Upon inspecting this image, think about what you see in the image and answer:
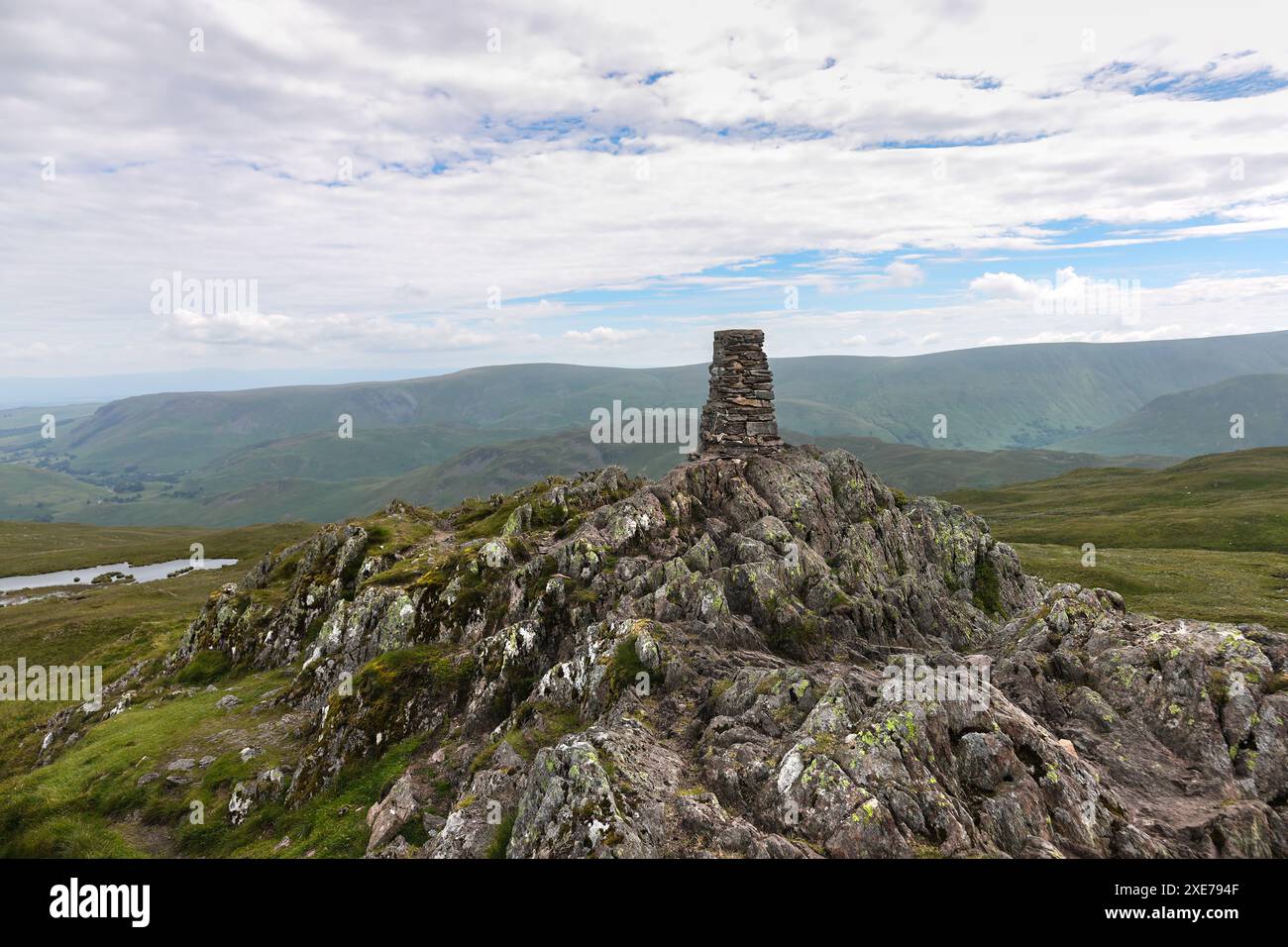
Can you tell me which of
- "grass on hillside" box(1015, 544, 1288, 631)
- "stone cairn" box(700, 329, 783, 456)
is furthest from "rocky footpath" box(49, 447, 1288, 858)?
"grass on hillside" box(1015, 544, 1288, 631)

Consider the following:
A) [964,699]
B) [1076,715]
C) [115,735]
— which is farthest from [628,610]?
[115,735]

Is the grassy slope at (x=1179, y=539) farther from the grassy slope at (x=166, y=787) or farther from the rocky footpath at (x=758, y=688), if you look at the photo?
the grassy slope at (x=166, y=787)

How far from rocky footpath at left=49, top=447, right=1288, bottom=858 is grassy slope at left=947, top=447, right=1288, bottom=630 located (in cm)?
3953

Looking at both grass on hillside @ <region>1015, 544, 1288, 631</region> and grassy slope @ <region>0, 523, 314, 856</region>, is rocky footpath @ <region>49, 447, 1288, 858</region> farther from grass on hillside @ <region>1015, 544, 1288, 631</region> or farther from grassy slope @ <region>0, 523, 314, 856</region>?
grass on hillside @ <region>1015, 544, 1288, 631</region>

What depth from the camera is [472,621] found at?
41000 millimetres

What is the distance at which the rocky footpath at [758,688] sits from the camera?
65.1 feet

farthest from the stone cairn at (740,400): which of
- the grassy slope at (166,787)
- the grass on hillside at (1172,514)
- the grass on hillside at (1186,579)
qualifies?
the grass on hillside at (1172,514)

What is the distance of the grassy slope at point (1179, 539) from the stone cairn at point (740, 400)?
47.7m

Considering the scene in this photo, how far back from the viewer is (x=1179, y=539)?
4555 inches

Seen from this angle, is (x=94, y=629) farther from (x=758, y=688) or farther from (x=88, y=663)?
(x=758, y=688)

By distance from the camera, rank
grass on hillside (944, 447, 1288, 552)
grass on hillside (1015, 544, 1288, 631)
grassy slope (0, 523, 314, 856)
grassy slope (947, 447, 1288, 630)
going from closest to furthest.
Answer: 1. grassy slope (0, 523, 314, 856)
2. grass on hillside (1015, 544, 1288, 631)
3. grassy slope (947, 447, 1288, 630)
4. grass on hillside (944, 447, 1288, 552)

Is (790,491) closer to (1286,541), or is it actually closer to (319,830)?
(319,830)

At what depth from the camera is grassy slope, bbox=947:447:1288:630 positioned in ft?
234
